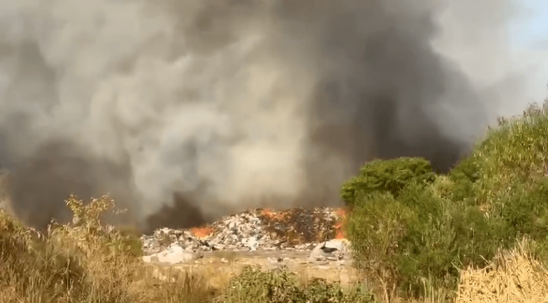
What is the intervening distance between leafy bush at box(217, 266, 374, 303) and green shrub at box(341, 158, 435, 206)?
22.6 m

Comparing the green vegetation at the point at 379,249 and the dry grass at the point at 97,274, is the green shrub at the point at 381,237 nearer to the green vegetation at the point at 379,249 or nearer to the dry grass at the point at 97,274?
the green vegetation at the point at 379,249

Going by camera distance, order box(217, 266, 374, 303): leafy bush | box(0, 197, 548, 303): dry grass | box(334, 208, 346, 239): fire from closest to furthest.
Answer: box(0, 197, 548, 303): dry grass < box(217, 266, 374, 303): leafy bush < box(334, 208, 346, 239): fire

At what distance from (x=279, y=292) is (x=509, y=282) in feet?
11.0

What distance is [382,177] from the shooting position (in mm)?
32219

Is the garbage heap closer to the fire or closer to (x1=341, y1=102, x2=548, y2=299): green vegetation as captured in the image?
the fire

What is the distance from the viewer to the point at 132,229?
14.4 metres

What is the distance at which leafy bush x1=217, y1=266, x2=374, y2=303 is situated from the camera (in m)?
8.75

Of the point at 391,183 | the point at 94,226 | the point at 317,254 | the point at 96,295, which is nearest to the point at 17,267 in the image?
the point at 96,295

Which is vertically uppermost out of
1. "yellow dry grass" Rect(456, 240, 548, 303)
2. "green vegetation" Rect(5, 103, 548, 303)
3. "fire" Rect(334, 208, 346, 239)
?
"fire" Rect(334, 208, 346, 239)

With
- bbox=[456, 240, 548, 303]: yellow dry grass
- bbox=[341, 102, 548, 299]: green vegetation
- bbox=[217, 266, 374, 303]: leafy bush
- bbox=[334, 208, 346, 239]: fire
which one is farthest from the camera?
bbox=[334, 208, 346, 239]: fire

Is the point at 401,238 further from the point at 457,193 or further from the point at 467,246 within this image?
the point at 457,193

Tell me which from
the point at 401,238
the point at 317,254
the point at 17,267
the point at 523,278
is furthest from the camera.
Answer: the point at 317,254

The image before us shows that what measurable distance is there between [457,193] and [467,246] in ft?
20.5

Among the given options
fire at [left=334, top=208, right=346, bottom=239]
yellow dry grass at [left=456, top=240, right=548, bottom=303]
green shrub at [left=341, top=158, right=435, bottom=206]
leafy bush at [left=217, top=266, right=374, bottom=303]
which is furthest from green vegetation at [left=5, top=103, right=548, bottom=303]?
green shrub at [left=341, top=158, right=435, bottom=206]
